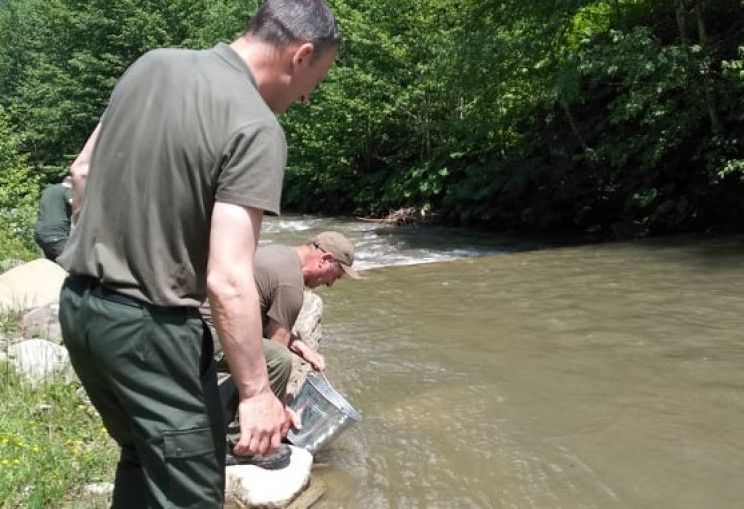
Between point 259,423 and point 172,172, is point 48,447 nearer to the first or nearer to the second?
point 259,423

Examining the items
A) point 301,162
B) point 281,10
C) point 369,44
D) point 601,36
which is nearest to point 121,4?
point 301,162

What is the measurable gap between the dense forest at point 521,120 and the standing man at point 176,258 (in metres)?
8.30

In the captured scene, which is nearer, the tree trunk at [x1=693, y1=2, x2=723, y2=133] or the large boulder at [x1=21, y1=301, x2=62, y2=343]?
the large boulder at [x1=21, y1=301, x2=62, y2=343]

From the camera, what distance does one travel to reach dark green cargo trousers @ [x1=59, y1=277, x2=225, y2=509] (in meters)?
1.88

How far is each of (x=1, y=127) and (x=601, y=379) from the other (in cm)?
1129

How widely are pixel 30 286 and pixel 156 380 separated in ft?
17.8

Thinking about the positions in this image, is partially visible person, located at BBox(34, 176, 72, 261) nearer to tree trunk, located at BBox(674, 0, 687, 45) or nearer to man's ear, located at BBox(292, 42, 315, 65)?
man's ear, located at BBox(292, 42, 315, 65)

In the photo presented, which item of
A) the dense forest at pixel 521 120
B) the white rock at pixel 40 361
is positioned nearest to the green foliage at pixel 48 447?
the white rock at pixel 40 361

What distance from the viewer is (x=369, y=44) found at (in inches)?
888

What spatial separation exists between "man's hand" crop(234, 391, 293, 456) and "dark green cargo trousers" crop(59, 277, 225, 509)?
0.09 m

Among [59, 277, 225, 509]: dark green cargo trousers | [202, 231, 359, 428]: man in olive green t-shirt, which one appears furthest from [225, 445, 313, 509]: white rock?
[59, 277, 225, 509]: dark green cargo trousers

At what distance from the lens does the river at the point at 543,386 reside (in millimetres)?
4512

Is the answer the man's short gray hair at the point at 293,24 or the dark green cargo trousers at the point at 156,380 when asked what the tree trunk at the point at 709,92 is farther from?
the dark green cargo trousers at the point at 156,380

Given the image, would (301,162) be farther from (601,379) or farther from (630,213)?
(601,379)
